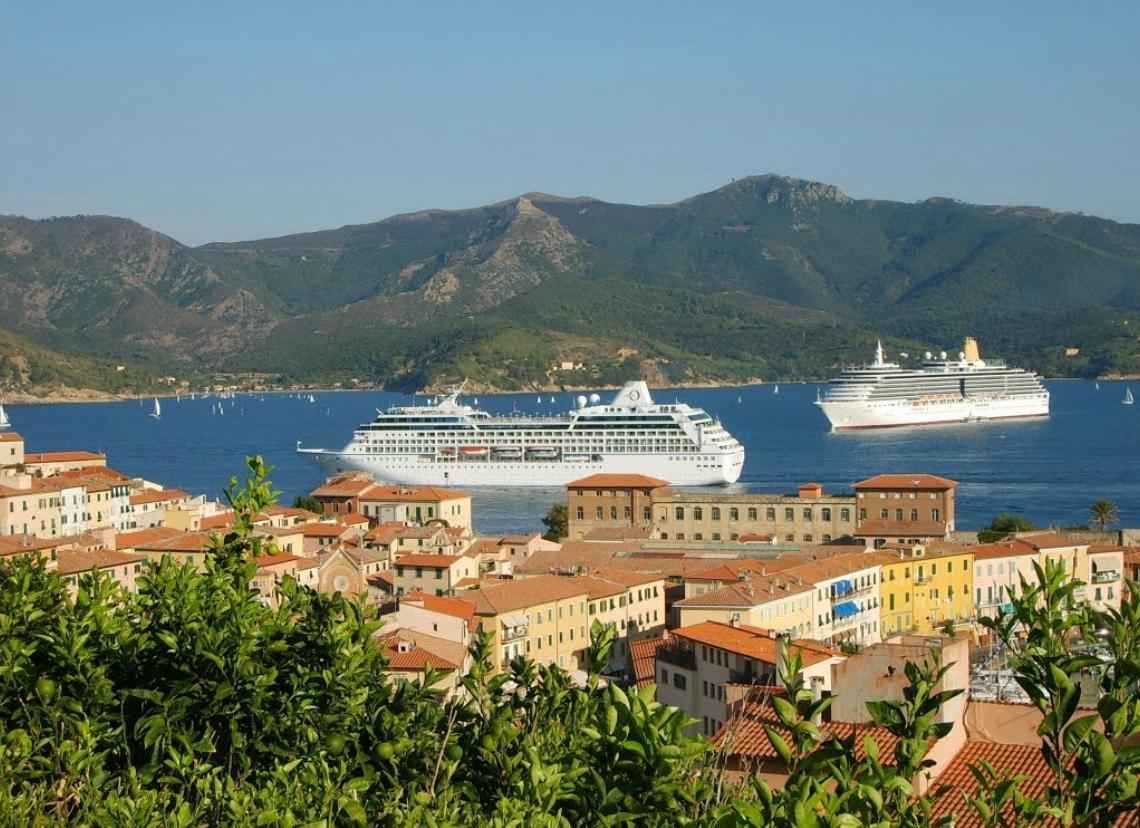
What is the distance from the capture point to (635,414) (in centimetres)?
7369

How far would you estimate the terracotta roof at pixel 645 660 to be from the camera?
20500 mm

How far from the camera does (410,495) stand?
46.7 m

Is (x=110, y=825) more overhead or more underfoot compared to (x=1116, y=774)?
more underfoot

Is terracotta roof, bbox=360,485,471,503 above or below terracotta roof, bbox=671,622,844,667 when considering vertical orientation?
below

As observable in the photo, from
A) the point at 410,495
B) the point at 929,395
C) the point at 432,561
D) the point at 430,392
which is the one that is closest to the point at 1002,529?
the point at 410,495

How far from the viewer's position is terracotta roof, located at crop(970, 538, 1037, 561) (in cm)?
3105

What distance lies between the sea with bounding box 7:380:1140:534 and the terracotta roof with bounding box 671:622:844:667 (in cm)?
3208

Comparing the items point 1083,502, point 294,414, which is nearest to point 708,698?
point 1083,502

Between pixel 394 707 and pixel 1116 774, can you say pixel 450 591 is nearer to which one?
pixel 394 707

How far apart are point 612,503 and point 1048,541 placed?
17.1 meters

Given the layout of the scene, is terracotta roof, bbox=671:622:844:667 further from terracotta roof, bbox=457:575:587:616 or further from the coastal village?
terracotta roof, bbox=457:575:587:616

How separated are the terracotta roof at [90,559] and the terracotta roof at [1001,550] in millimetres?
15220

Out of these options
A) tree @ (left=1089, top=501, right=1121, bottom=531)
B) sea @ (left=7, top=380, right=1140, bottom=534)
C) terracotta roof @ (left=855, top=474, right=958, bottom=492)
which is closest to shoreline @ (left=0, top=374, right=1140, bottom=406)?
sea @ (left=7, top=380, right=1140, bottom=534)

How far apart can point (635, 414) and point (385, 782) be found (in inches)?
2621
